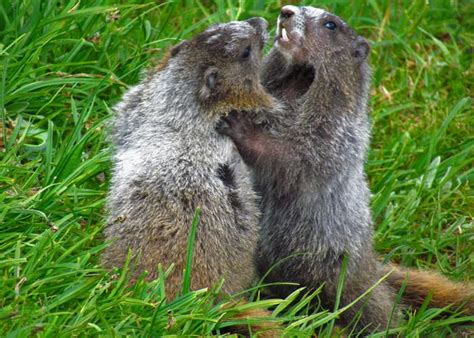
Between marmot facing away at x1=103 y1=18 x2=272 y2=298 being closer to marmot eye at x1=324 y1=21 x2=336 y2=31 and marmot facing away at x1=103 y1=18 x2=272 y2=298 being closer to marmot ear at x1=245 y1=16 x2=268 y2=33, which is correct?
marmot ear at x1=245 y1=16 x2=268 y2=33

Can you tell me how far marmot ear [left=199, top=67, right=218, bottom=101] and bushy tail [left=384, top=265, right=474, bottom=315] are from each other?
1777 mm

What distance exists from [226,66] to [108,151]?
0.94 metres

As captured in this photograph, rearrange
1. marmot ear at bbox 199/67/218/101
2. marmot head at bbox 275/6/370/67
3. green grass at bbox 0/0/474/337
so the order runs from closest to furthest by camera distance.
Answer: green grass at bbox 0/0/474/337 → marmot ear at bbox 199/67/218/101 → marmot head at bbox 275/6/370/67

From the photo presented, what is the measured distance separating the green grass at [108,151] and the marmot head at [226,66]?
0.84 m

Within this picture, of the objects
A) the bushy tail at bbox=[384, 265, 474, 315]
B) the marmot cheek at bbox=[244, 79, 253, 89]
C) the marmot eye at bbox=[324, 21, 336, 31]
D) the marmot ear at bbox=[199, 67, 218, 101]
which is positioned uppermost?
the marmot eye at bbox=[324, 21, 336, 31]

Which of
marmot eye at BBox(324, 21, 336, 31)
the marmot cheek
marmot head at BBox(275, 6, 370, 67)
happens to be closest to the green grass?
the marmot cheek

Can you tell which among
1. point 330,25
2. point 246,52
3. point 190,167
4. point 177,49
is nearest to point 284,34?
point 330,25

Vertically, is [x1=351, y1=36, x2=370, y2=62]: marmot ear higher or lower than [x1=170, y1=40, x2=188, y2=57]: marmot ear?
lower

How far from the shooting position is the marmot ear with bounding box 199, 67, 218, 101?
602 cm

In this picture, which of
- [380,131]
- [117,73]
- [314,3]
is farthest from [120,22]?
[380,131]

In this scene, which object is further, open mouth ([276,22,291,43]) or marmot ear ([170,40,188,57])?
open mouth ([276,22,291,43])

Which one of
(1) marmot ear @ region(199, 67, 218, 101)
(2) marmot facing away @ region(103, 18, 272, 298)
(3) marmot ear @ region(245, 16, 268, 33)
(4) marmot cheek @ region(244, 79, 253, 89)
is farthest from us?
(3) marmot ear @ region(245, 16, 268, 33)

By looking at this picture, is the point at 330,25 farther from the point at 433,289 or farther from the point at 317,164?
A: the point at 433,289

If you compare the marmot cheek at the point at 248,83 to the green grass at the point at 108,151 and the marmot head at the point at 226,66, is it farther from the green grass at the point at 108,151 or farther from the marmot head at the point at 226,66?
the green grass at the point at 108,151
